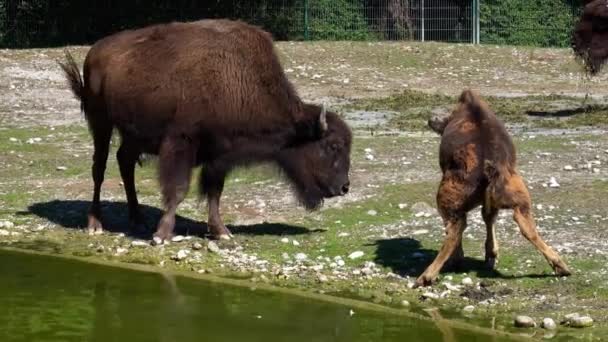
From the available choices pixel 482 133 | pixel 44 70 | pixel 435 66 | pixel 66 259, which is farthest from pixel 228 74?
pixel 435 66

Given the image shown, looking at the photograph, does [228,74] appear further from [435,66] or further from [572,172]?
[435,66]

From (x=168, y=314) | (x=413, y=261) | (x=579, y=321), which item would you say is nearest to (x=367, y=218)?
(x=413, y=261)

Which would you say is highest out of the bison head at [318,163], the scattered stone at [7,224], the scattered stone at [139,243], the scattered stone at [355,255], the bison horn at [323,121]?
the bison horn at [323,121]

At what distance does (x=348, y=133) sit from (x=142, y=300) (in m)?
3.49

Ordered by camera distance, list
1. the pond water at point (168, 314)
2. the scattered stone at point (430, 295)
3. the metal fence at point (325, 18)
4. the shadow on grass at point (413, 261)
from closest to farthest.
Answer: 1. the pond water at point (168, 314)
2. the scattered stone at point (430, 295)
3. the shadow on grass at point (413, 261)
4. the metal fence at point (325, 18)

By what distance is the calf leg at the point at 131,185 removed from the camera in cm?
1312

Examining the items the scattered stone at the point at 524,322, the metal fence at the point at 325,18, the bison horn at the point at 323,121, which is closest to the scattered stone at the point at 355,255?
the bison horn at the point at 323,121

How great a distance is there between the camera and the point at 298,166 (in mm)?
12734

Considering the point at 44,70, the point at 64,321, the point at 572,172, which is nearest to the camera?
the point at 64,321

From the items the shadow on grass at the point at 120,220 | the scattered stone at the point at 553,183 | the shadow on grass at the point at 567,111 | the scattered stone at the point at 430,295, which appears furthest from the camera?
the shadow on grass at the point at 567,111

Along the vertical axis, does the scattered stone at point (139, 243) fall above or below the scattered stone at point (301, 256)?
below

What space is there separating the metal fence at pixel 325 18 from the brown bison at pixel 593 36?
419 inches

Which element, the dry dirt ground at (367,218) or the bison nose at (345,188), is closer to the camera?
the dry dirt ground at (367,218)

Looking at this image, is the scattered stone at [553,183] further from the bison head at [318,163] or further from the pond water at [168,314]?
the pond water at [168,314]
